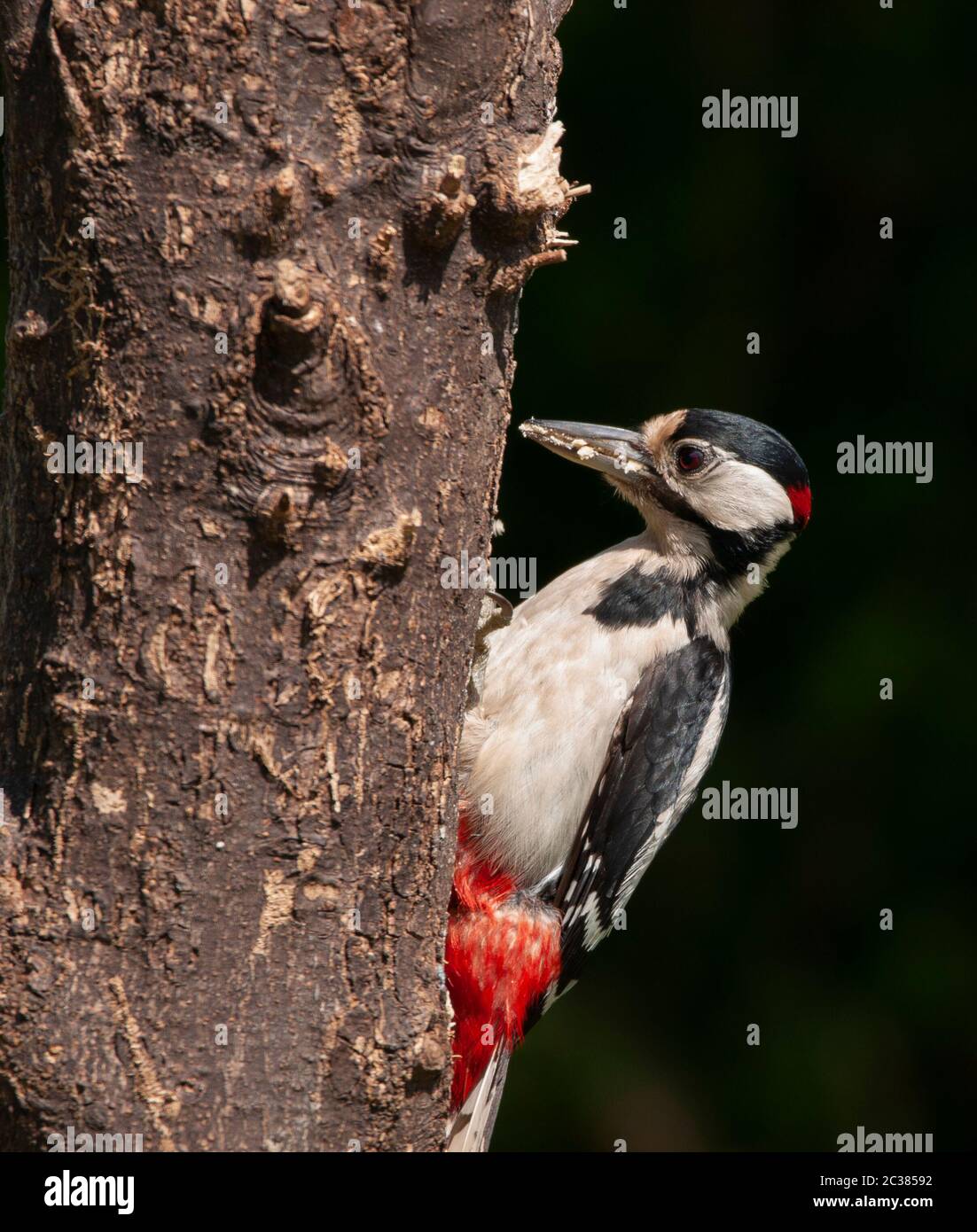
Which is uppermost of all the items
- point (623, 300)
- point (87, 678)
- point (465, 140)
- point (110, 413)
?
point (623, 300)

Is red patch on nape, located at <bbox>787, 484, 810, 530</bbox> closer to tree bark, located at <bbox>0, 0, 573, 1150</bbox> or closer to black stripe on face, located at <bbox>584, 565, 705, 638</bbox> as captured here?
black stripe on face, located at <bbox>584, 565, 705, 638</bbox>

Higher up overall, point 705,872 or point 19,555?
point 19,555

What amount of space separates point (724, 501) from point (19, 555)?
1.88 metres

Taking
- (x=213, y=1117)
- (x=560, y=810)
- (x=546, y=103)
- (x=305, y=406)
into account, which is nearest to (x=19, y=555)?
(x=305, y=406)

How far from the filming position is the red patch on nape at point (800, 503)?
10.6 feet

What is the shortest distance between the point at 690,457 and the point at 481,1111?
1573mm

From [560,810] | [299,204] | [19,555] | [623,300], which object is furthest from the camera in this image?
[623,300]

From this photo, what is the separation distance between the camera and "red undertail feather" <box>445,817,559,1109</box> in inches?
116

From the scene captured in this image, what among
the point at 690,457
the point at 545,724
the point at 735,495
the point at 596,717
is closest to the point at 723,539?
the point at 735,495

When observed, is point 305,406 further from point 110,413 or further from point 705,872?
point 705,872

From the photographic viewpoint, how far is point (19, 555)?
5.59 ft

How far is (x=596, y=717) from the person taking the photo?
120 inches

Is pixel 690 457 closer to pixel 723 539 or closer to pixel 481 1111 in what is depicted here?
pixel 723 539

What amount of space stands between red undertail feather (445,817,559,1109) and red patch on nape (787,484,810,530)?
111 cm
